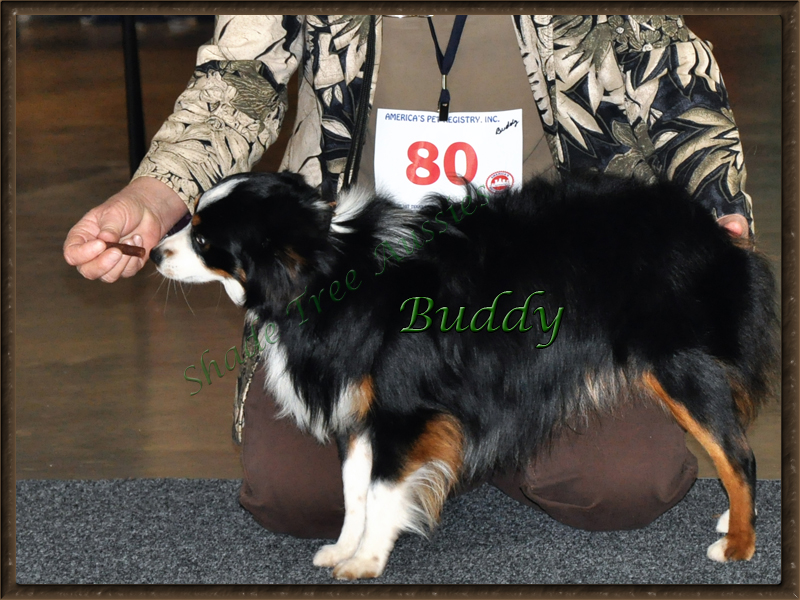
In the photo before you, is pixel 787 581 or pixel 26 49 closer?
pixel 787 581

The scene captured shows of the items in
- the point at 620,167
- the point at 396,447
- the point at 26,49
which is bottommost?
the point at 26,49

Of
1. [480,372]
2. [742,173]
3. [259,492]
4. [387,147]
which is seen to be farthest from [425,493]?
[742,173]

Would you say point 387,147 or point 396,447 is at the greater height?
point 387,147

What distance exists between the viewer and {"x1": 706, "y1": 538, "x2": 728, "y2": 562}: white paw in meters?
2.32

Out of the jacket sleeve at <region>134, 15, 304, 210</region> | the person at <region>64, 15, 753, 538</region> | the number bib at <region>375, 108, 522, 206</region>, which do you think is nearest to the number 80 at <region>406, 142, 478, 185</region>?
the number bib at <region>375, 108, 522, 206</region>

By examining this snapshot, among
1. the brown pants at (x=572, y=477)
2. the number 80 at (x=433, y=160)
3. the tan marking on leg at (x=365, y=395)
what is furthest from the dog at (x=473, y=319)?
the number 80 at (x=433, y=160)

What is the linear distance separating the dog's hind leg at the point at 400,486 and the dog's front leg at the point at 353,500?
8cm

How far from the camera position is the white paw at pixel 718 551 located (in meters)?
2.32

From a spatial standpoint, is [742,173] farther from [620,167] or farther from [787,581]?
[787,581]

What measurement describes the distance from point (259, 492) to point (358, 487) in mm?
424

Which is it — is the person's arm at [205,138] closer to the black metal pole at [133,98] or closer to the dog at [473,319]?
the dog at [473,319]

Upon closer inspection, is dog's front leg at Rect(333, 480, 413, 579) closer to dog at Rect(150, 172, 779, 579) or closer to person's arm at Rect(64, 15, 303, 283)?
dog at Rect(150, 172, 779, 579)

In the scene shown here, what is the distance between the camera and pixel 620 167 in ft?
8.59
